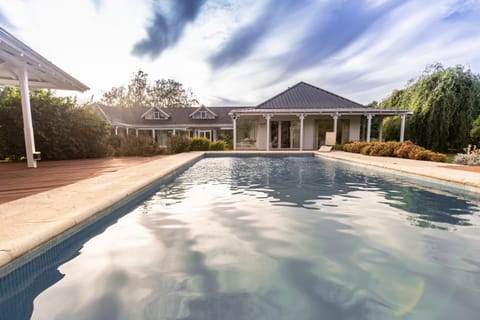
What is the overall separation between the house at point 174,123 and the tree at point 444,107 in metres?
15.6

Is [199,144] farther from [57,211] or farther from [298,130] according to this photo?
[57,211]

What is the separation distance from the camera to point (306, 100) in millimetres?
18172

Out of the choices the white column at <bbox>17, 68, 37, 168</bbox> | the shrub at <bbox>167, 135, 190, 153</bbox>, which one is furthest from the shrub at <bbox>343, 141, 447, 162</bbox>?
the white column at <bbox>17, 68, 37, 168</bbox>

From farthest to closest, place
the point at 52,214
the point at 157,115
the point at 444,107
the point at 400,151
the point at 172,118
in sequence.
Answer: the point at 172,118 < the point at 157,115 < the point at 444,107 < the point at 400,151 < the point at 52,214

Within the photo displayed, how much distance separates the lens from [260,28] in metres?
11.8

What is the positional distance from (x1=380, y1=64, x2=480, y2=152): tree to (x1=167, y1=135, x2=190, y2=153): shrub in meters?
15.5

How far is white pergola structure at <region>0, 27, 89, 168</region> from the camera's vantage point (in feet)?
19.0

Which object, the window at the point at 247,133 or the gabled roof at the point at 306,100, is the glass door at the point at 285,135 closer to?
the gabled roof at the point at 306,100

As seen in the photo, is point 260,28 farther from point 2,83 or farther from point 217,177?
point 2,83

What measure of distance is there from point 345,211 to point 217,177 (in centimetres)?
413

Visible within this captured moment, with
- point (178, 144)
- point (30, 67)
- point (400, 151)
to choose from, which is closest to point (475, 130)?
point (400, 151)

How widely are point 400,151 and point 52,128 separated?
15078 millimetres

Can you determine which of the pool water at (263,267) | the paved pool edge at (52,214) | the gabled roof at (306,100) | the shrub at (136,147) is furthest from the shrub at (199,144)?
the pool water at (263,267)

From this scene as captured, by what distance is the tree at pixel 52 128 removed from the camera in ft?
29.8
